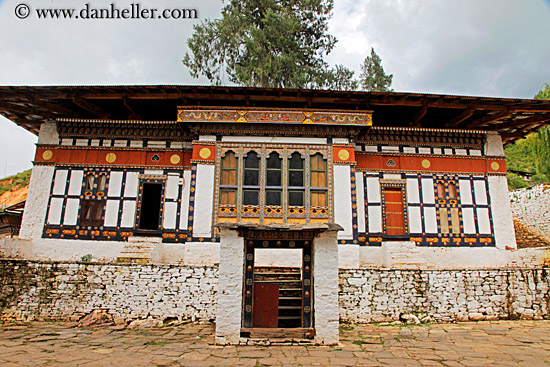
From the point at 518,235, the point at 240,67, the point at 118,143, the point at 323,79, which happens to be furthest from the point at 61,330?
the point at 518,235

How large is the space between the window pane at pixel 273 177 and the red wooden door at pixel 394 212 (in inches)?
160

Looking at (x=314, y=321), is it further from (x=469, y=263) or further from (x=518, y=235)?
(x=518, y=235)

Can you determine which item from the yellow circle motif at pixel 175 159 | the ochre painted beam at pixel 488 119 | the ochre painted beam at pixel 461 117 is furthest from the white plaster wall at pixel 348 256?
the ochre painted beam at pixel 488 119

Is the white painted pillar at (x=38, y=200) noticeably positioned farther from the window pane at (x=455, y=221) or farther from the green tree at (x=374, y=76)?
the green tree at (x=374, y=76)

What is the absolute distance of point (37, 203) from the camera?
11078mm

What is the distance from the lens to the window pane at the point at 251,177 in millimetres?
10448

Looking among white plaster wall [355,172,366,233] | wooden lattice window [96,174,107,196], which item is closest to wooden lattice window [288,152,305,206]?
white plaster wall [355,172,366,233]

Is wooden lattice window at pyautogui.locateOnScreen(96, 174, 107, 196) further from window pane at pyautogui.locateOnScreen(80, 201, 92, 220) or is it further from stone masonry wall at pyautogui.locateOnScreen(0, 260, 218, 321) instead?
stone masonry wall at pyautogui.locateOnScreen(0, 260, 218, 321)

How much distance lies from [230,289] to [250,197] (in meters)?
4.26

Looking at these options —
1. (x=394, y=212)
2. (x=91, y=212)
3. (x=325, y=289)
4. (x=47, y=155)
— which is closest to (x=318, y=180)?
(x=394, y=212)

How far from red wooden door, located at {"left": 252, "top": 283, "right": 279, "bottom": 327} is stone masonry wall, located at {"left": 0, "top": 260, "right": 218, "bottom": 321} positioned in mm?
1530

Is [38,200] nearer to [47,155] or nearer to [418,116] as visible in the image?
[47,155]

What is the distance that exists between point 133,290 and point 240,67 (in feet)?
45.4

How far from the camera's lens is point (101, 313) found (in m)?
7.72
